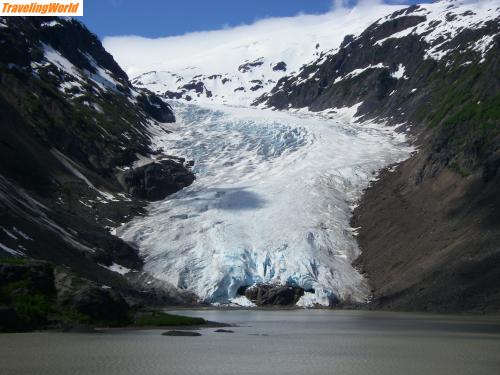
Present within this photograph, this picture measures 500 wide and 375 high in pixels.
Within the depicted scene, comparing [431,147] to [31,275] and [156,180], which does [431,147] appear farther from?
[31,275]

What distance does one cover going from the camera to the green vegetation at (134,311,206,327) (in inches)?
1950

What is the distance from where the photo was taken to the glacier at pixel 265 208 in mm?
85062

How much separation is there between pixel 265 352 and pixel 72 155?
78714 mm

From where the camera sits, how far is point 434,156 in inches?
3819

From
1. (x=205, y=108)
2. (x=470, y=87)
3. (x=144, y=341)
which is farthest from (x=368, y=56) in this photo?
(x=144, y=341)

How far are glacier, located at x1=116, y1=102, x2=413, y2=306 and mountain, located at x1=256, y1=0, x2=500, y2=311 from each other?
426cm

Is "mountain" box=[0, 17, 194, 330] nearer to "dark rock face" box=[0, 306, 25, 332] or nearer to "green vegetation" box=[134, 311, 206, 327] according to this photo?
"dark rock face" box=[0, 306, 25, 332]

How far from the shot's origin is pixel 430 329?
1880 inches

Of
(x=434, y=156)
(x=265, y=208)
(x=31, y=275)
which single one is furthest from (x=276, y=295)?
(x=31, y=275)

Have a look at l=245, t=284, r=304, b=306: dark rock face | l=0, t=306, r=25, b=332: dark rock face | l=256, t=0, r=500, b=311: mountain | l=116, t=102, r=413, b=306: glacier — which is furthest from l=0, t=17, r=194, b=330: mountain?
l=256, t=0, r=500, b=311: mountain

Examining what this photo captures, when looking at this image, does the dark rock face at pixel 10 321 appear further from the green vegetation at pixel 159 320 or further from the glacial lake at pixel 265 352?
the green vegetation at pixel 159 320

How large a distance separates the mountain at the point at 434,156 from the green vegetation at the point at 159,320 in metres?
24.8

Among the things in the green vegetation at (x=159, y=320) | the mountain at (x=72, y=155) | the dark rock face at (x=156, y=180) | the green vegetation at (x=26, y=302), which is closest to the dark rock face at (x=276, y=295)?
the mountain at (x=72, y=155)

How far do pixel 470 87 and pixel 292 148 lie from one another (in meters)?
29.2
